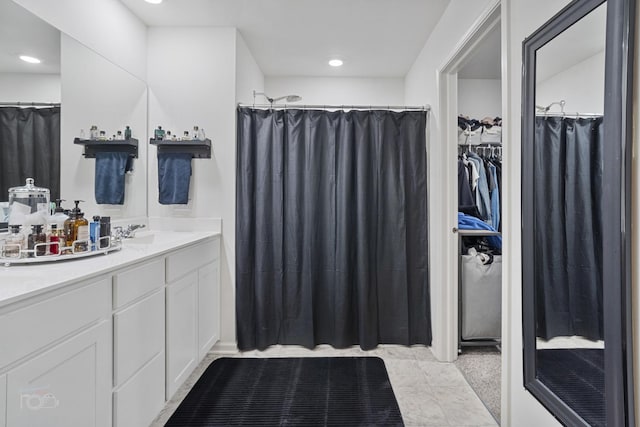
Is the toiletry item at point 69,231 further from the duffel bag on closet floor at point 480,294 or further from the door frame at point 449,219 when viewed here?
the duffel bag on closet floor at point 480,294

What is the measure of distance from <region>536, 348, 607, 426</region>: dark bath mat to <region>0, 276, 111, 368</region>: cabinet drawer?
5.68ft

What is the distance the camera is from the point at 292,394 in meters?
2.11

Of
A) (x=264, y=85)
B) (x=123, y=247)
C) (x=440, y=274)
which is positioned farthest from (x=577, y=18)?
(x=264, y=85)

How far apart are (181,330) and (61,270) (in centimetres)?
89

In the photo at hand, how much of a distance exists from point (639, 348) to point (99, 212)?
2.66 meters

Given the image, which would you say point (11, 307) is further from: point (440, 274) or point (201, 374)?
point (440, 274)

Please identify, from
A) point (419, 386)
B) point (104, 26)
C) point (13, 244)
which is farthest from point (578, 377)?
point (104, 26)

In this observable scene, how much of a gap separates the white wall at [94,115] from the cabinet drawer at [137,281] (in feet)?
2.47

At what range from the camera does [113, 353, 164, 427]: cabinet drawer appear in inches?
56.6

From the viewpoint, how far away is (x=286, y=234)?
2.70 meters

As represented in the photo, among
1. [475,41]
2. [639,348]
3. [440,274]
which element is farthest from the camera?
[440,274]

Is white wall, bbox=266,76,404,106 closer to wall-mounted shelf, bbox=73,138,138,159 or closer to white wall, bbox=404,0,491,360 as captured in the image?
white wall, bbox=404,0,491,360

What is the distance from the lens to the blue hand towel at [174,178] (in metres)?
2.61

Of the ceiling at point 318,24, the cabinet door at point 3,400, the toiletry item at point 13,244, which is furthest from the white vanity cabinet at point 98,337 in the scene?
the ceiling at point 318,24
